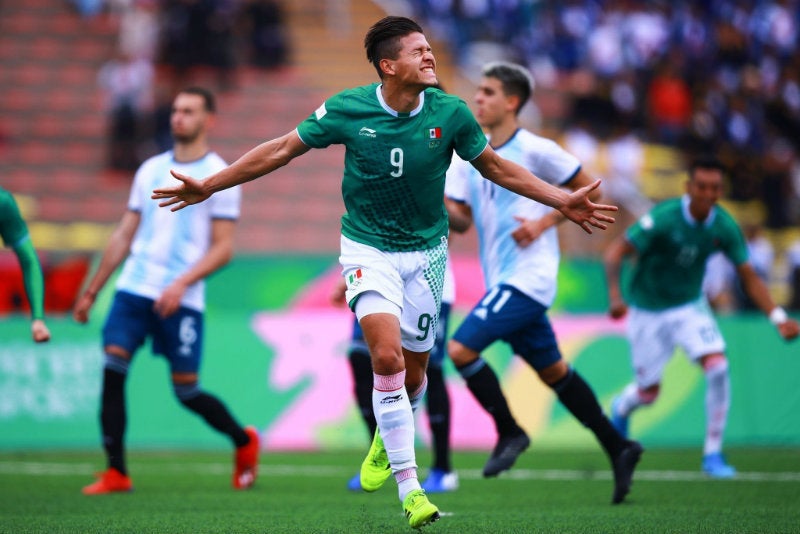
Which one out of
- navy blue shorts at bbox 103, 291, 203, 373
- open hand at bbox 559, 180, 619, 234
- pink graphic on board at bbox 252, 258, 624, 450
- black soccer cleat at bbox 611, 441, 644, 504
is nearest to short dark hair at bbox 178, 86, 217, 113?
navy blue shorts at bbox 103, 291, 203, 373

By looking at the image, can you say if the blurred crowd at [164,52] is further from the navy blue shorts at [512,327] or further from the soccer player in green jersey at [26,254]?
the navy blue shorts at [512,327]

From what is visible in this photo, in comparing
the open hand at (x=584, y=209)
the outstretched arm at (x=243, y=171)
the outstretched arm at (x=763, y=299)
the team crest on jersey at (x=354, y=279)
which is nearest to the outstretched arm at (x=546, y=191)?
the open hand at (x=584, y=209)

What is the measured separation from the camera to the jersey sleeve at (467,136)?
633 centimetres

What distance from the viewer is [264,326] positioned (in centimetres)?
1350

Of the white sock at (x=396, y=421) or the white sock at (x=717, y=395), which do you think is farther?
the white sock at (x=717, y=395)

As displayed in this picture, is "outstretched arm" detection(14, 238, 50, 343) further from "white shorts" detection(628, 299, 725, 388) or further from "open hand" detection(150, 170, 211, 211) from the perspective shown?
"white shorts" detection(628, 299, 725, 388)

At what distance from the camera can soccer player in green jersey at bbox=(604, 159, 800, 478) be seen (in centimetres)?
985

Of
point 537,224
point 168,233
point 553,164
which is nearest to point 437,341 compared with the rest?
point 537,224

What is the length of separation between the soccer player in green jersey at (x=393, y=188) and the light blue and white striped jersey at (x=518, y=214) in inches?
61.5

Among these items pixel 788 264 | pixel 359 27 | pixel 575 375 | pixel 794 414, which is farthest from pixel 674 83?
pixel 575 375

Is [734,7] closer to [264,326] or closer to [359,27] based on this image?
[359,27]

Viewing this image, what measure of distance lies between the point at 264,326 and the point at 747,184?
40.8 feet

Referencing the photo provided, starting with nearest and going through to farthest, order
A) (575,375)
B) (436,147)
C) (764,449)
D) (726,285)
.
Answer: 1. (436,147)
2. (575,375)
3. (764,449)
4. (726,285)

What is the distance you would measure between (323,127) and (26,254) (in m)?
2.71
